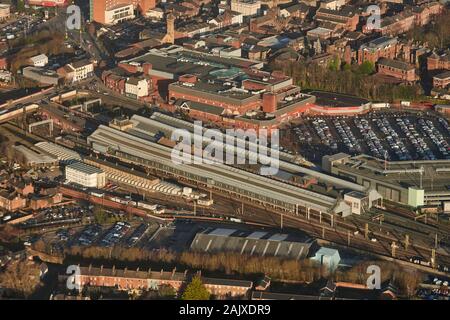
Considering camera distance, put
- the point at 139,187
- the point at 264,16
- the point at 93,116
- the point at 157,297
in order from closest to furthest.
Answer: the point at 157,297, the point at 139,187, the point at 93,116, the point at 264,16

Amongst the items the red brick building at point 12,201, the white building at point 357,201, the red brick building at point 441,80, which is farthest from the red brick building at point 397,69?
the red brick building at point 12,201

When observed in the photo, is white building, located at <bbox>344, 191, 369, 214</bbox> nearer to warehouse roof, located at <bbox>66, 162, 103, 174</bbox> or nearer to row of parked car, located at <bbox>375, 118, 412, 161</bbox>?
row of parked car, located at <bbox>375, 118, 412, 161</bbox>

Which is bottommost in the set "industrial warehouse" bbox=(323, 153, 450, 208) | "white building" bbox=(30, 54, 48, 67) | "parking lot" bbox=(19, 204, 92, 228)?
"parking lot" bbox=(19, 204, 92, 228)

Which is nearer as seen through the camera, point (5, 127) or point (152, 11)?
point (5, 127)

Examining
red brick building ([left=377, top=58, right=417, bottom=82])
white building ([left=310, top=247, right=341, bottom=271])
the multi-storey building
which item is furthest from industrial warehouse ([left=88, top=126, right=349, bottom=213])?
the multi-storey building

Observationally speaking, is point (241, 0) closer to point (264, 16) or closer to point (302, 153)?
point (264, 16)

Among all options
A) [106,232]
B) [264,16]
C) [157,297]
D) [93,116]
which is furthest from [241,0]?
[157,297]

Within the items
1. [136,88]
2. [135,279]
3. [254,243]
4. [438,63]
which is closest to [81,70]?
[136,88]
